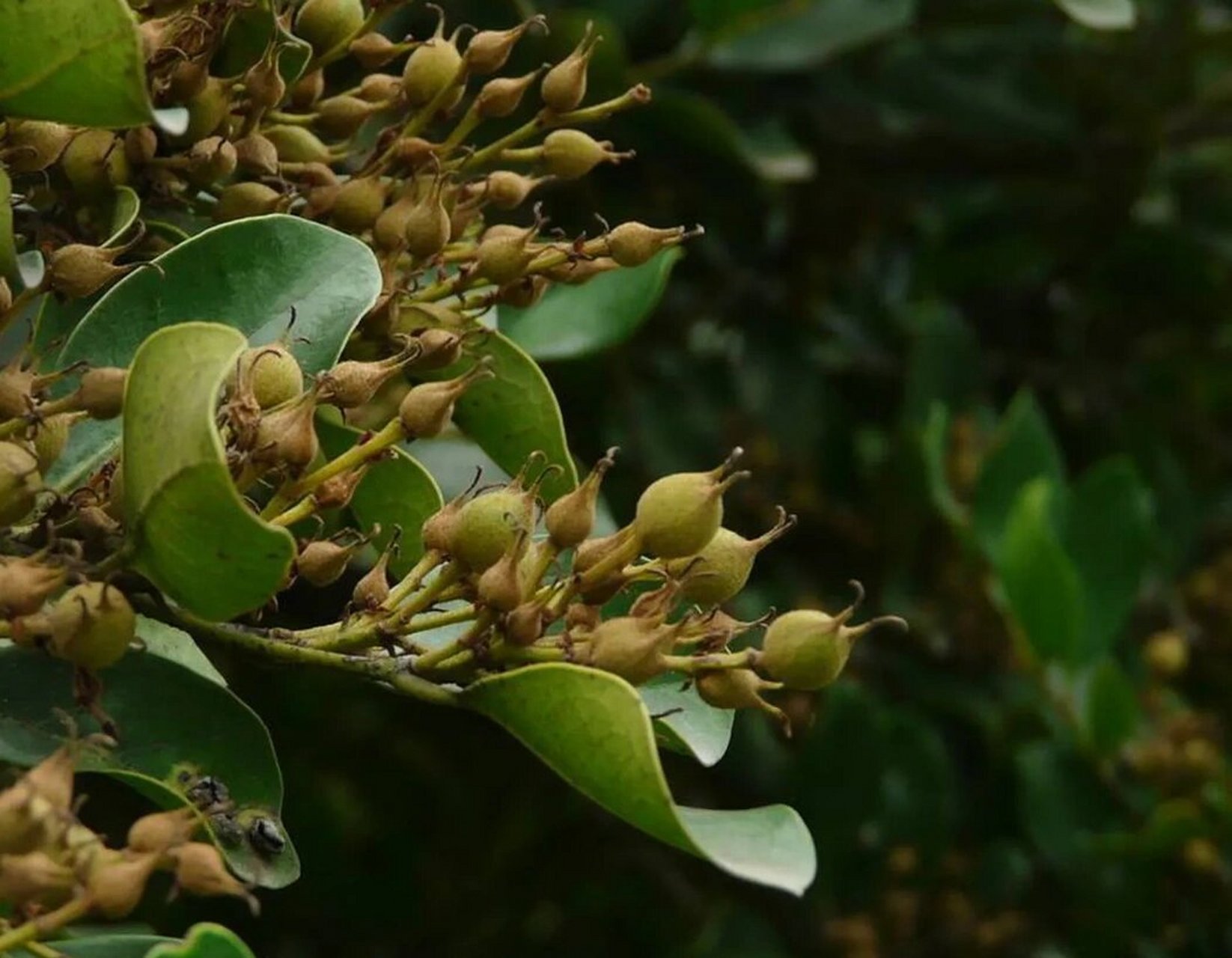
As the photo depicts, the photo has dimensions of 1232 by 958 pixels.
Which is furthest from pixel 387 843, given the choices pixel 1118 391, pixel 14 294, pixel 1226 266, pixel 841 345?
pixel 14 294

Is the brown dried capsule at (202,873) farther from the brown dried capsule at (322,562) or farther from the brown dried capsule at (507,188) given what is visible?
the brown dried capsule at (507,188)

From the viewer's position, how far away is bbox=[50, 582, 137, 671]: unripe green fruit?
0.84 meters

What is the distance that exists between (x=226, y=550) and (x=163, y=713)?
16 centimetres

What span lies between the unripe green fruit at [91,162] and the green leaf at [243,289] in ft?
0.19

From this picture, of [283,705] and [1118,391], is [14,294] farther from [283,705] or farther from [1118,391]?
[1118,391]

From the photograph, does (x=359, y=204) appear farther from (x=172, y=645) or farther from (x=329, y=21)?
(x=172, y=645)

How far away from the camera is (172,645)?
0.99 meters

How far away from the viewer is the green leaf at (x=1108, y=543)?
2.22m

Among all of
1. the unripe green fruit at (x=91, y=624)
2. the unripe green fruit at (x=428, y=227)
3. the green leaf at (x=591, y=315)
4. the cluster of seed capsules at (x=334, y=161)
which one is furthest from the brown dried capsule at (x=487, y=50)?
the unripe green fruit at (x=91, y=624)

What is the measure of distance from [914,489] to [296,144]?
1.43 m

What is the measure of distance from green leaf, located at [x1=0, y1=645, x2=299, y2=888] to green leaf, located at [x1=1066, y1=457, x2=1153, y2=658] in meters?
1.40

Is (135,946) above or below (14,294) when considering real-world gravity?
below

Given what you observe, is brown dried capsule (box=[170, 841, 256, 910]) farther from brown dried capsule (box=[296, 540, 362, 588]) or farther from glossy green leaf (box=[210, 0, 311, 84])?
glossy green leaf (box=[210, 0, 311, 84])

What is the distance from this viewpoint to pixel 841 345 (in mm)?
2709
